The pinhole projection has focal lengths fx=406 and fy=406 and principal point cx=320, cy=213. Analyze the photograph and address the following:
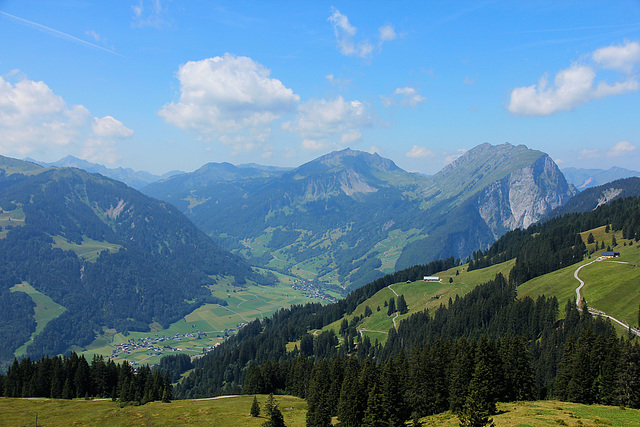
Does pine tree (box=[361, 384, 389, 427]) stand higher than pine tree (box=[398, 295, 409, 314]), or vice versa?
pine tree (box=[398, 295, 409, 314])

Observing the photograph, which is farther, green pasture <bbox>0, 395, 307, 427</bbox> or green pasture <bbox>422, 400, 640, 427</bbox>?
green pasture <bbox>0, 395, 307, 427</bbox>

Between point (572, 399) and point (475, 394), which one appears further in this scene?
point (572, 399)

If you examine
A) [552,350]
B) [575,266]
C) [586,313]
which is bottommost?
[552,350]

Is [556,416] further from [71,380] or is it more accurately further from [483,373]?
[71,380]

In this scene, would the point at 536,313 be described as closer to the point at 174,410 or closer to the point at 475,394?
the point at 475,394

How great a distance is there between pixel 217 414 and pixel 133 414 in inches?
599

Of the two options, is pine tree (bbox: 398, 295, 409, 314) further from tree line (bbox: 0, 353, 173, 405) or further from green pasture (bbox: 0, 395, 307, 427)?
tree line (bbox: 0, 353, 173, 405)

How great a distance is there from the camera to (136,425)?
65500mm

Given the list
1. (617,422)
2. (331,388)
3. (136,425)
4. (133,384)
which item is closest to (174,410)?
(136,425)

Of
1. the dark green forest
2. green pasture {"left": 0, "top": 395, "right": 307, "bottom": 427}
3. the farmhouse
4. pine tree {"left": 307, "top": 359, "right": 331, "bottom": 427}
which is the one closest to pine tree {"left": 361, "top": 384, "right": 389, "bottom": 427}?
the dark green forest

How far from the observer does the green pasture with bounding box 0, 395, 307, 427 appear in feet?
216

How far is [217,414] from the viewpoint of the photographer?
70.8 meters

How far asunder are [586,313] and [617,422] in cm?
7672

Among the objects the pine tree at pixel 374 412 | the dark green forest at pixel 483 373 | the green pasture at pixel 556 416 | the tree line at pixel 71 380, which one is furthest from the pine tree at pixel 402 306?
the pine tree at pixel 374 412
